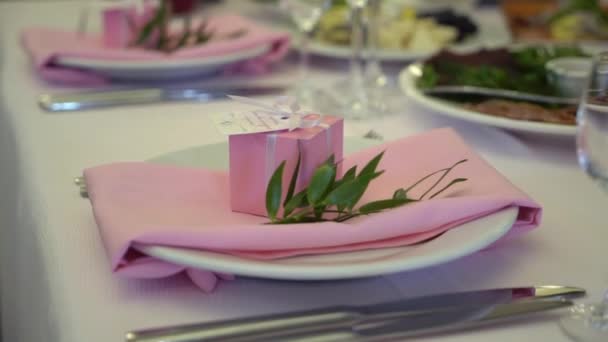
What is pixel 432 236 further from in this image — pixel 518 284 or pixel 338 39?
pixel 338 39

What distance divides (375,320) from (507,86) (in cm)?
56

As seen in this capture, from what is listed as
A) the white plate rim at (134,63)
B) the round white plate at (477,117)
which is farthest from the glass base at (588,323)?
the white plate rim at (134,63)

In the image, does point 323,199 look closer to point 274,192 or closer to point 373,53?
point 274,192

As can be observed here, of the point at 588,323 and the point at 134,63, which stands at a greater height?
the point at 134,63

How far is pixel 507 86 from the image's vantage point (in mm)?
991

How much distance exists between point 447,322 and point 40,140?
1.86 ft

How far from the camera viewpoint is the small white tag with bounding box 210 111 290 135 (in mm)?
641

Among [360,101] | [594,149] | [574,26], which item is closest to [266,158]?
[594,149]

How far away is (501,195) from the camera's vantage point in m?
0.61

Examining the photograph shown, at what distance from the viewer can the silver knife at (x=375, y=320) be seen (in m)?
0.50

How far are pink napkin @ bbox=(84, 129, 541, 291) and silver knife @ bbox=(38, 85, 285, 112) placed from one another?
358mm

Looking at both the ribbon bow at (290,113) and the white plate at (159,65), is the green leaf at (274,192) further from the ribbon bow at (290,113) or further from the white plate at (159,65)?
the white plate at (159,65)

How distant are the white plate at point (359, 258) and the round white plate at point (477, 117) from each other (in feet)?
0.92

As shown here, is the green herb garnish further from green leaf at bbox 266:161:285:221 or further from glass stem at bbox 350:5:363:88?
green leaf at bbox 266:161:285:221
